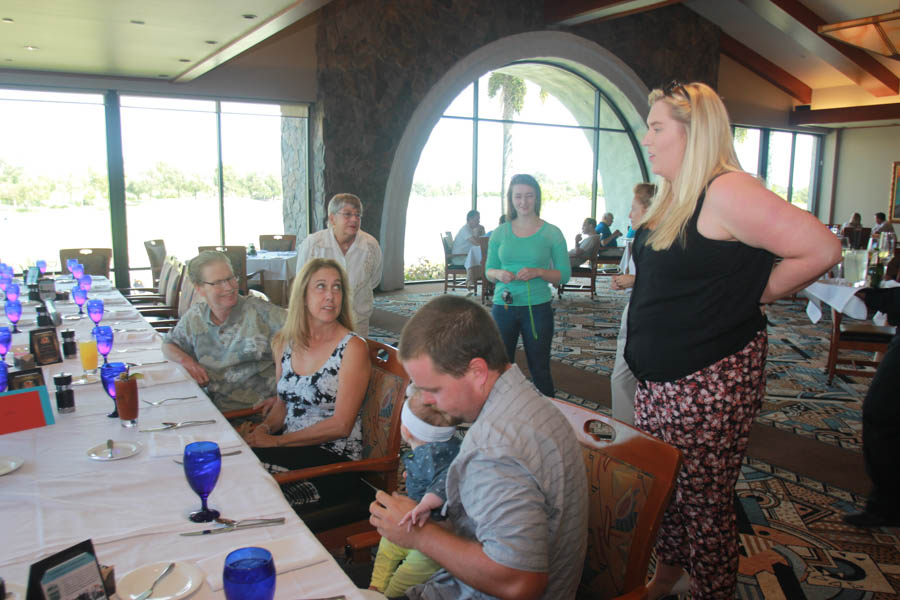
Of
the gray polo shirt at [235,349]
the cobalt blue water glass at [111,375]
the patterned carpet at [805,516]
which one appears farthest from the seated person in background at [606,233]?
the cobalt blue water glass at [111,375]

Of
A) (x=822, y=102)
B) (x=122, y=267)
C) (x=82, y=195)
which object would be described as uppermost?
(x=822, y=102)

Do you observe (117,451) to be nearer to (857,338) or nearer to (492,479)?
(492,479)

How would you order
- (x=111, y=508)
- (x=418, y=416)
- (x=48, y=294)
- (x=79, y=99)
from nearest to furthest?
(x=111, y=508), (x=418, y=416), (x=48, y=294), (x=79, y=99)

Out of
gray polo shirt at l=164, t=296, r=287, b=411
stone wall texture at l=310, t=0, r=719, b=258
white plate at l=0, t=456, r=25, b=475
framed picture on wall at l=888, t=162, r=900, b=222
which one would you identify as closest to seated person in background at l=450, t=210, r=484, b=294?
stone wall texture at l=310, t=0, r=719, b=258

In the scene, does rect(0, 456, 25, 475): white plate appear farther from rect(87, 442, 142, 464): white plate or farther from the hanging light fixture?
the hanging light fixture

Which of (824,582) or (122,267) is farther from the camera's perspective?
(122,267)

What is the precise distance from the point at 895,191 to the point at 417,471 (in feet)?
57.9

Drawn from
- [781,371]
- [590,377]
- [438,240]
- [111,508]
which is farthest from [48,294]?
[438,240]

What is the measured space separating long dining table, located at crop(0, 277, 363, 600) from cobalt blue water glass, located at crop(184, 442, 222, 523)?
3cm

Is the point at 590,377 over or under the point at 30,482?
under

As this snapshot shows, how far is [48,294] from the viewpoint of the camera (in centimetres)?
452

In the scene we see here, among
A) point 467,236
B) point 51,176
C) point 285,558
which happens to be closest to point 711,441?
point 285,558

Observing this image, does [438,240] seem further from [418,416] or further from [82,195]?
[418,416]

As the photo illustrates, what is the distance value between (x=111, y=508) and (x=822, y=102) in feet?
57.2
